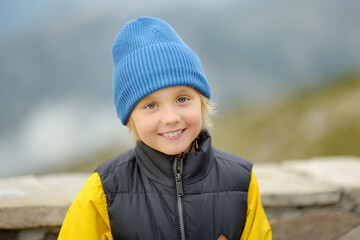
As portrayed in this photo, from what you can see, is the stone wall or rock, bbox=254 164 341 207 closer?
the stone wall

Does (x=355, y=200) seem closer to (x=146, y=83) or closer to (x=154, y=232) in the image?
(x=154, y=232)

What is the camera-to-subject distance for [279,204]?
188 cm

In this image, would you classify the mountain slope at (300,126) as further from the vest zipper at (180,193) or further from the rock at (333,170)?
the vest zipper at (180,193)

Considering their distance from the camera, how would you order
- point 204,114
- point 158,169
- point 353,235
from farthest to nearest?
point 353,235 < point 204,114 < point 158,169

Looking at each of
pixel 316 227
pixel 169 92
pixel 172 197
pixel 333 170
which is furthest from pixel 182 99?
pixel 333 170

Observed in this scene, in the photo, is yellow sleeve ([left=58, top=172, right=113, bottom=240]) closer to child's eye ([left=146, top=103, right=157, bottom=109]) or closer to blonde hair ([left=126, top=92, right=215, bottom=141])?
blonde hair ([left=126, top=92, right=215, bottom=141])

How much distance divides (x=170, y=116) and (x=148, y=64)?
188 mm

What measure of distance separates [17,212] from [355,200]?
5.19ft

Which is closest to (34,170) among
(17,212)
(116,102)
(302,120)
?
(302,120)

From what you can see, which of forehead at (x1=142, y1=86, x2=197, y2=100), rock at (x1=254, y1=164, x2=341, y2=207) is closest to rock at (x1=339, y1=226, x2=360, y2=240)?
rock at (x1=254, y1=164, x2=341, y2=207)

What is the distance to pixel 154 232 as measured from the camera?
1.37m

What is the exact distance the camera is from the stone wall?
1.63m

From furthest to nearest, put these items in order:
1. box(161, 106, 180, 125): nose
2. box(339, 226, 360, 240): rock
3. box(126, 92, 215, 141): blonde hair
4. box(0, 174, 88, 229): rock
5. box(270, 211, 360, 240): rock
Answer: box(270, 211, 360, 240): rock → box(339, 226, 360, 240): rock → box(0, 174, 88, 229): rock → box(126, 92, 215, 141): blonde hair → box(161, 106, 180, 125): nose

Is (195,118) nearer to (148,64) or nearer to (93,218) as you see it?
(148,64)
